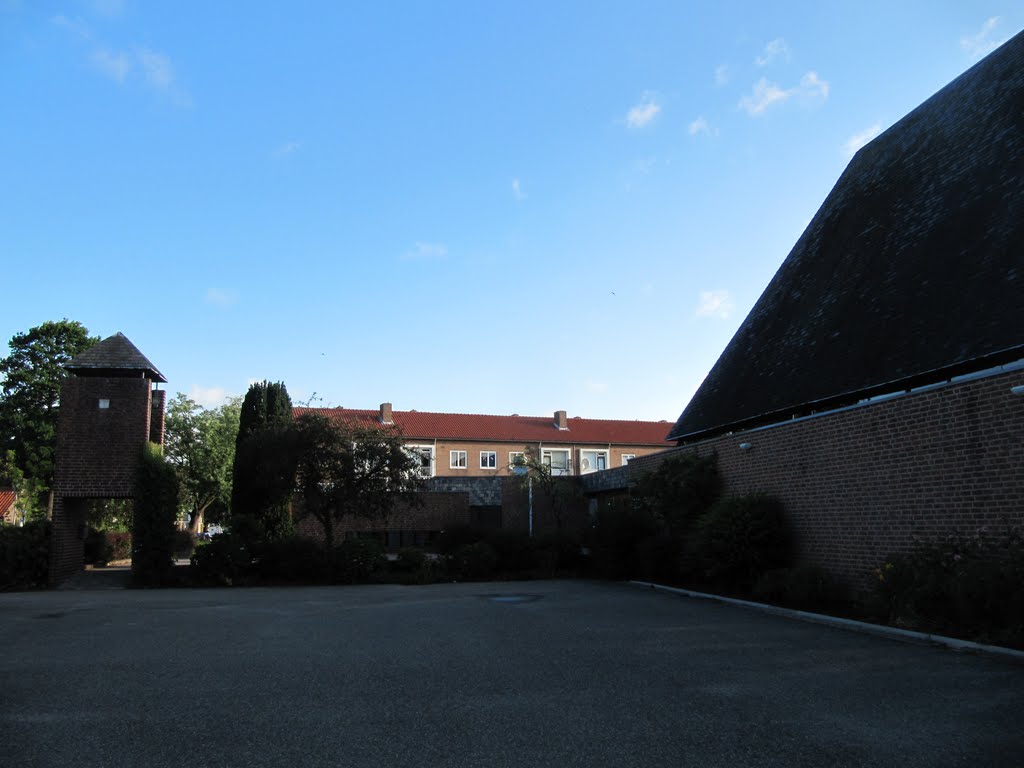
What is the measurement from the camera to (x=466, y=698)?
260 inches

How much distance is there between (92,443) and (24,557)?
3.67 meters

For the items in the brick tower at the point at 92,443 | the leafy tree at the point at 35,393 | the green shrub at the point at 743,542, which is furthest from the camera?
the leafy tree at the point at 35,393

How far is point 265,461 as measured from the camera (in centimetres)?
2325

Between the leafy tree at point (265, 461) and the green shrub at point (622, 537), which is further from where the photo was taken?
the leafy tree at point (265, 461)

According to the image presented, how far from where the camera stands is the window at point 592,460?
55312mm

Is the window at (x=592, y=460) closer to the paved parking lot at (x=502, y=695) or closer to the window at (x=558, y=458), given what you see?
the window at (x=558, y=458)

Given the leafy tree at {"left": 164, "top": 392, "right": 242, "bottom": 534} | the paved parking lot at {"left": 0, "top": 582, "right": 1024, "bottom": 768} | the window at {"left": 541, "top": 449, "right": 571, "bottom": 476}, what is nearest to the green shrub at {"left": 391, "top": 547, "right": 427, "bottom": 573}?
the paved parking lot at {"left": 0, "top": 582, "right": 1024, "bottom": 768}

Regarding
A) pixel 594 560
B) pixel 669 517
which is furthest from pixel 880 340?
pixel 594 560

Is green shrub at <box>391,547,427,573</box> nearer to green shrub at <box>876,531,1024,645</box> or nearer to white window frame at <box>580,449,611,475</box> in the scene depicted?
green shrub at <box>876,531,1024,645</box>

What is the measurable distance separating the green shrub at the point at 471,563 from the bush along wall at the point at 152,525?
846cm

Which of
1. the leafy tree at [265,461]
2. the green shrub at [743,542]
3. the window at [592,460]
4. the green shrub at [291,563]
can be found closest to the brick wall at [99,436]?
the leafy tree at [265,461]

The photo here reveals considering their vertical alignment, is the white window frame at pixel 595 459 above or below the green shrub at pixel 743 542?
above

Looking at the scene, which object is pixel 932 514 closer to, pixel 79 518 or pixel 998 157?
pixel 998 157

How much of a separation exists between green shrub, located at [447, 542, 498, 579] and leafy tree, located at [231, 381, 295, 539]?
18.5 feet
